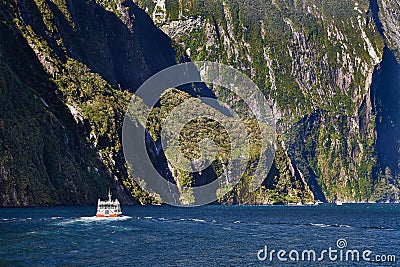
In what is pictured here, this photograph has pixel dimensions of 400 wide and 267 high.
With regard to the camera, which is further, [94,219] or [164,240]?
[94,219]

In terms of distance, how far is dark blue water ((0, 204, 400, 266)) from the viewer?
8675 cm

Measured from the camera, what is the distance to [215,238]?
11538 cm

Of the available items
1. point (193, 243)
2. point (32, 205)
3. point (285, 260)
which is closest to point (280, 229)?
point (193, 243)

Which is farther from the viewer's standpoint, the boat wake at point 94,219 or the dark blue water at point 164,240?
the boat wake at point 94,219

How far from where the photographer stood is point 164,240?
10900 centimetres

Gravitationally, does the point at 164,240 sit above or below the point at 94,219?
below

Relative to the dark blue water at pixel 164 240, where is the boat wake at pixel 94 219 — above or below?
above

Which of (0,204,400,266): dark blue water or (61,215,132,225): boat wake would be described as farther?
(61,215,132,225): boat wake

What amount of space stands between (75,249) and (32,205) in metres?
98.2

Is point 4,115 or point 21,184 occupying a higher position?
point 4,115

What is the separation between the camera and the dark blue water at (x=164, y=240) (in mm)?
86750

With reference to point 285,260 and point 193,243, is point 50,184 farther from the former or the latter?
point 285,260

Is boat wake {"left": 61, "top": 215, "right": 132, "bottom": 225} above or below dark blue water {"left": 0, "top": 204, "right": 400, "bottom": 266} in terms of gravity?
above

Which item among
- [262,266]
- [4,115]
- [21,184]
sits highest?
[4,115]
